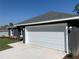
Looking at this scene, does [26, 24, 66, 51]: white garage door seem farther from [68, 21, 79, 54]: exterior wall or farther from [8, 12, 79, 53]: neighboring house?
[68, 21, 79, 54]: exterior wall

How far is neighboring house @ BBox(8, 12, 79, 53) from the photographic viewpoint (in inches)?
382

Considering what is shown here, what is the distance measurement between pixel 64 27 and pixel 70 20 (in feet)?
3.69

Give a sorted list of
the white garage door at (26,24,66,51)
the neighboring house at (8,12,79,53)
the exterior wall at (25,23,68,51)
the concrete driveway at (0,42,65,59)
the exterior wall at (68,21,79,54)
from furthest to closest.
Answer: the white garage door at (26,24,66,51) < the exterior wall at (25,23,68,51) < the neighboring house at (8,12,79,53) < the concrete driveway at (0,42,65,59) < the exterior wall at (68,21,79,54)

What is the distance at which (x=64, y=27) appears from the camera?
1154 centimetres

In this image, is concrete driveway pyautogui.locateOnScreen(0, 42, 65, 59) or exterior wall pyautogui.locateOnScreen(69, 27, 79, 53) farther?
concrete driveway pyautogui.locateOnScreen(0, 42, 65, 59)

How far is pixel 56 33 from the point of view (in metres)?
12.4

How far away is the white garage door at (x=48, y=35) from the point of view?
11.8 meters

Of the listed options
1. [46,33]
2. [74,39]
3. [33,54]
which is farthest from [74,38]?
[46,33]

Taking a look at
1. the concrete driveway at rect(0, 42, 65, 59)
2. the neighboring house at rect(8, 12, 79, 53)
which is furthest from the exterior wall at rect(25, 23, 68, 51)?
the concrete driveway at rect(0, 42, 65, 59)

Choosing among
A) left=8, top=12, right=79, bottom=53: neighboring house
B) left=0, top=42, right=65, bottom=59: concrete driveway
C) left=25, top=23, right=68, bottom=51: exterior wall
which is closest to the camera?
left=0, top=42, right=65, bottom=59: concrete driveway

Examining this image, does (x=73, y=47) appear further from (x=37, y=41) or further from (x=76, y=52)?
(x=37, y=41)

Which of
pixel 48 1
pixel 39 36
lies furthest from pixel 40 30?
pixel 48 1

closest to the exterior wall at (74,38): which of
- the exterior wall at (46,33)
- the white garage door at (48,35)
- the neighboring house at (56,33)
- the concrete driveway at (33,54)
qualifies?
the neighboring house at (56,33)

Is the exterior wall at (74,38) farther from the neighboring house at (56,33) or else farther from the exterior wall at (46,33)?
the exterior wall at (46,33)
